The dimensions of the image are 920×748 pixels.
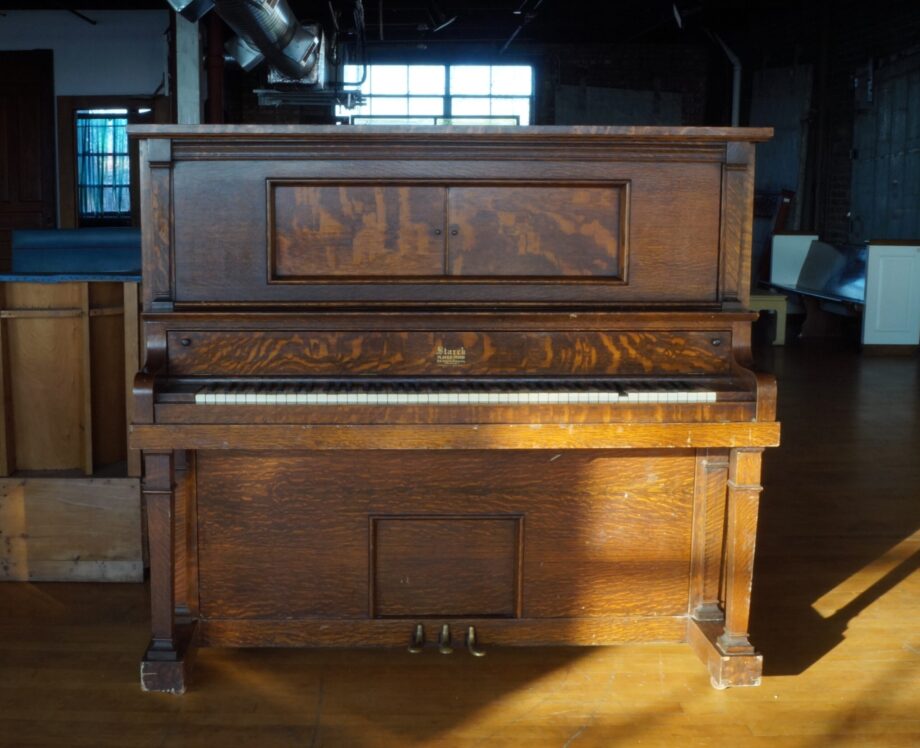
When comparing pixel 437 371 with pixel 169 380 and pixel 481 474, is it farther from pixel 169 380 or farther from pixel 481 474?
pixel 169 380

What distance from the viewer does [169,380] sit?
2.58 metres

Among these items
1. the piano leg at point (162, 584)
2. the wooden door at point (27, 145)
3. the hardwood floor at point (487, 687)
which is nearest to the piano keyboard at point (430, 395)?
the piano leg at point (162, 584)

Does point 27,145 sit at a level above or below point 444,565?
above

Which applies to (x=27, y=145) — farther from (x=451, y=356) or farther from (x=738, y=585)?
(x=738, y=585)

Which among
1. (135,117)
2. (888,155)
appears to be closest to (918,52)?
(888,155)

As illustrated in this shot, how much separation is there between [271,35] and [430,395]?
21.1 feet

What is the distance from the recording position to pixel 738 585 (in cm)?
268

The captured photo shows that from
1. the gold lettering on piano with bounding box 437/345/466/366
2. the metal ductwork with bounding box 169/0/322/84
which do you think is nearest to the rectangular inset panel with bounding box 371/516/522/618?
the gold lettering on piano with bounding box 437/345/466/366

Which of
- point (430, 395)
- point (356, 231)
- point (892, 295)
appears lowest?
point (892, 295)

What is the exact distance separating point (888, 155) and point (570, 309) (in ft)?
30.4

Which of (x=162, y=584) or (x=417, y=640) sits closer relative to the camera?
(x=162, y=584)

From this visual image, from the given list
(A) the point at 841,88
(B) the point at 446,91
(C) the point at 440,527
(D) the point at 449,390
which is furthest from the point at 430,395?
(B) the point at 446,91

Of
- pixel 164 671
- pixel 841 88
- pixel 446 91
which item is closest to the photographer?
pixel 164 671

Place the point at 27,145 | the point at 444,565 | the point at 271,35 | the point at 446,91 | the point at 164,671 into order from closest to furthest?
the point at 164,671 → the point at 444,565 → the point at 271,35 → the point at 27,145 → the point at 446,91
